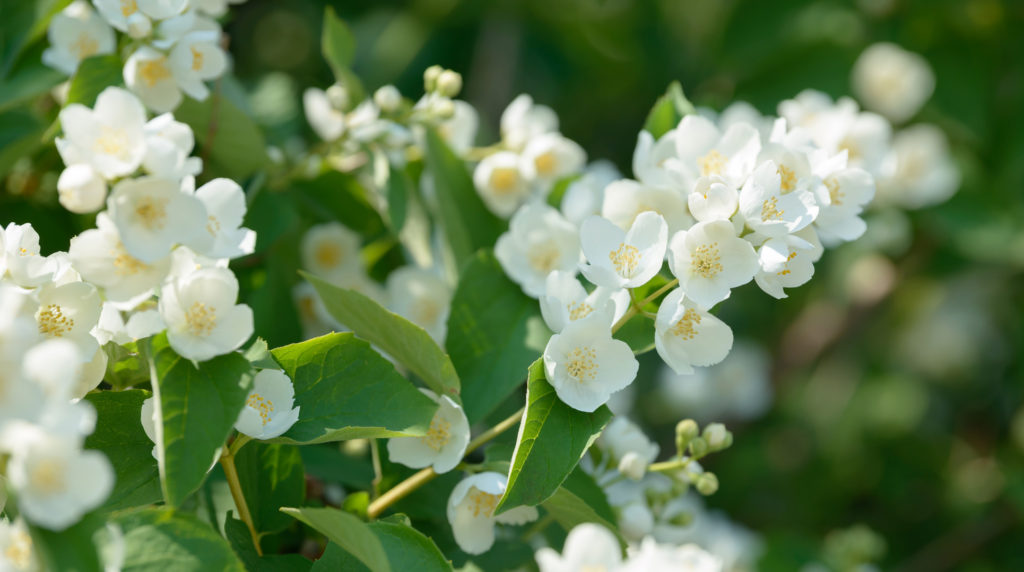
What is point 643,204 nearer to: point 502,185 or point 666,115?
point 666,115

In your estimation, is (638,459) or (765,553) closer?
(638,459)

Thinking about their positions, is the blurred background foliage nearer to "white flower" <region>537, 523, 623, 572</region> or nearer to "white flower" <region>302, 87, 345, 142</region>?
"white flower" <region>302, 87, 345, 142</region>

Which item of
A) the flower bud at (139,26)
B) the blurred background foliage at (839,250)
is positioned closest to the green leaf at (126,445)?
the flower bud at (139,26)

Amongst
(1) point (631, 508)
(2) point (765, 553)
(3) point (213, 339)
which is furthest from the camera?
(2) point (765, 553)

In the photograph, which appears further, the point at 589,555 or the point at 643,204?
the point at 643,204

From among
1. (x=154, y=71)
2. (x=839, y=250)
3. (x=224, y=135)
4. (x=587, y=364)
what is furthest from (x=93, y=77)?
(x=839, y=250)

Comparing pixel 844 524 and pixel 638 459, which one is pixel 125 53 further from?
pixel 844 524

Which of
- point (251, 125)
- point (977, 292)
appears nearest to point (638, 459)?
point (251, 125)

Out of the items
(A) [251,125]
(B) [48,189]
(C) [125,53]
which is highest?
(C) [125,53]
